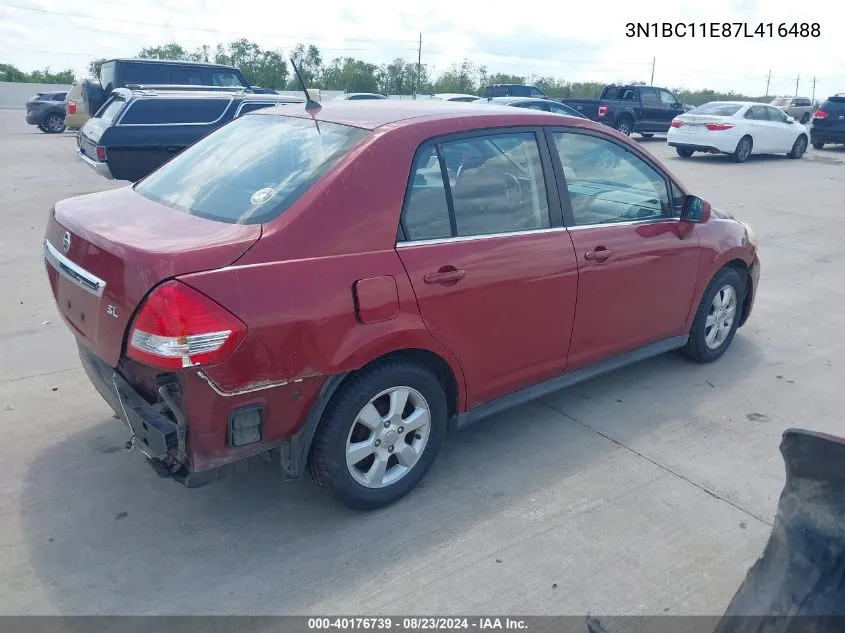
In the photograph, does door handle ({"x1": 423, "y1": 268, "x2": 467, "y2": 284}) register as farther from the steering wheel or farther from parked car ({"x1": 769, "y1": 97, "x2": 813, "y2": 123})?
parked car ({"x1": 769, "y1": 97, "x2": 813, "y2": 123})

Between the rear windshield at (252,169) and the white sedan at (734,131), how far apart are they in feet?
53.2

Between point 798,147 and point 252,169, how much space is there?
65.5ft

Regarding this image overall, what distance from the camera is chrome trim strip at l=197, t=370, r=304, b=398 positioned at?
2689 mm

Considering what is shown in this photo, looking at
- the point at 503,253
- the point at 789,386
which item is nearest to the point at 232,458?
the point at 503,253

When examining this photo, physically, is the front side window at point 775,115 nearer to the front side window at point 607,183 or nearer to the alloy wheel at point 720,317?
the alloy wheel at point 720,317

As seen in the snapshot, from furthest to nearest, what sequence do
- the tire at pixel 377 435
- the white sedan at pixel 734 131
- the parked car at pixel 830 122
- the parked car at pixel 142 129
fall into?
the parked car at pixel 830 122, the white sedan at pixel 734 131, the parked car at pixel 142 129, the tire at pixel 377 435

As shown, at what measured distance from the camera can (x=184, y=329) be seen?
2.61m

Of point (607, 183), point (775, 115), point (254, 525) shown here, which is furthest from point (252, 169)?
point (775, 115)

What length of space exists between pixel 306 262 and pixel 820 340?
185 inches

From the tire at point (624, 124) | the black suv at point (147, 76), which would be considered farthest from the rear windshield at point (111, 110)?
the tire at point (624, 124)

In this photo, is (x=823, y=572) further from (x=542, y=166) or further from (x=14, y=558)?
(x=14, y=558)

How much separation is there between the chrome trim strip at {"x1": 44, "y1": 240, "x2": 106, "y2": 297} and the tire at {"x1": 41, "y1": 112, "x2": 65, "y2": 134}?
2269cm

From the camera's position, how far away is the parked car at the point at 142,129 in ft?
35.1

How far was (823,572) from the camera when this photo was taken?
2.03 m
